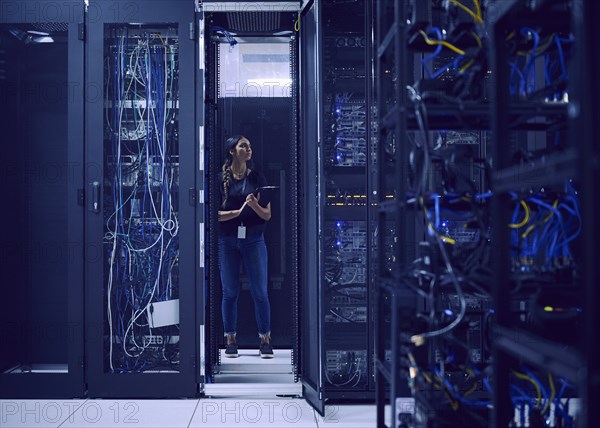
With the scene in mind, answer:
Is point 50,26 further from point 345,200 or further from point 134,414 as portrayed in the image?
point 134,414

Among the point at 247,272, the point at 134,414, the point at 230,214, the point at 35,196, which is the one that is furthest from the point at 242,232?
the point at 134,414

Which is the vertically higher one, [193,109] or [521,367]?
[193,109]

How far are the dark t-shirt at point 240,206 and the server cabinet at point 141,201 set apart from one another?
662 mm

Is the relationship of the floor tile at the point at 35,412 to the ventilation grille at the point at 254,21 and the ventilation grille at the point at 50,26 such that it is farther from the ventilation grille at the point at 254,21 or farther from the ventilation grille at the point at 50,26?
the ventilation grille at the point at 254,21

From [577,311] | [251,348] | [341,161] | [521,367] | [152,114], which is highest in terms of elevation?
[152,114]

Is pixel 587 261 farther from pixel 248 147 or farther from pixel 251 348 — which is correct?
pixel 251 348

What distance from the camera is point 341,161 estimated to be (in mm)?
3096

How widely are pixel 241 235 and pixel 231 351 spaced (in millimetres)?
832

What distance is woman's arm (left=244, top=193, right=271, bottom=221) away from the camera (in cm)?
393

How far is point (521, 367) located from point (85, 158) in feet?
8.04

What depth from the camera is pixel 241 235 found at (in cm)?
391

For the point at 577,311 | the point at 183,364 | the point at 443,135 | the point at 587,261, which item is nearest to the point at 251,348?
the point at 183,364

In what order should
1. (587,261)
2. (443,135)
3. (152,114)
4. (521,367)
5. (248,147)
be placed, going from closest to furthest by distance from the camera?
→ (587,261)
(521,367)
(443,135)
(152,114)
(248,147)

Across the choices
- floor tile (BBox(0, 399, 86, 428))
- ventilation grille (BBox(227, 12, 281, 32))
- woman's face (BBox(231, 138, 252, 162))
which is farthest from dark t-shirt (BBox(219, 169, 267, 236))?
floor tile (BBox(0, 399, 86, 428))
